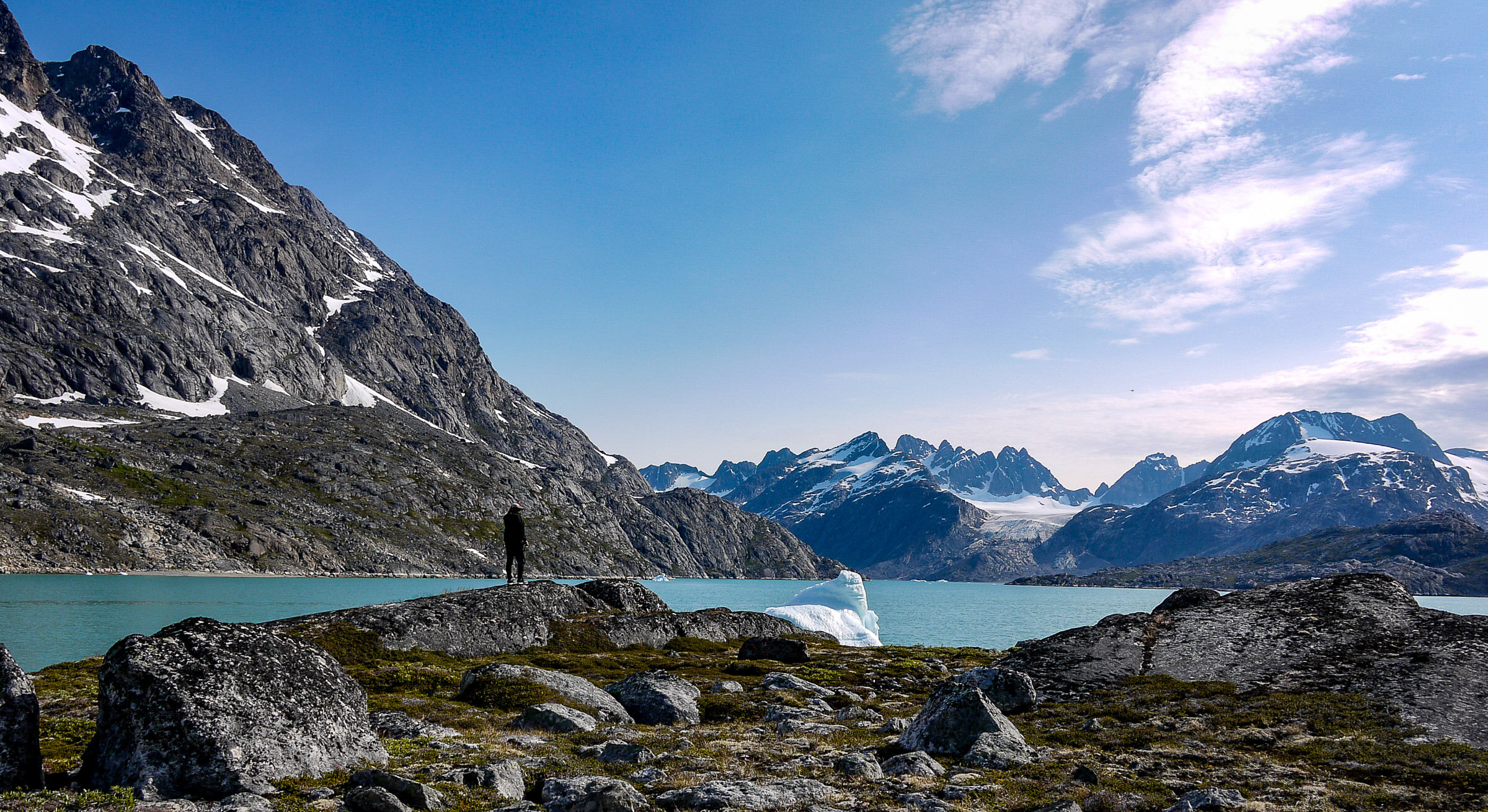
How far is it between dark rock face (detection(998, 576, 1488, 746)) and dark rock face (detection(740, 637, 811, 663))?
1761cm

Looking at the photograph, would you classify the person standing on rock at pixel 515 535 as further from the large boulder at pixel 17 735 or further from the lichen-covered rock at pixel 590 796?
the lichen-covered rock at pixel 590 796

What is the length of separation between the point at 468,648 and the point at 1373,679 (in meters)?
38.4

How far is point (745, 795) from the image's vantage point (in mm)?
14977

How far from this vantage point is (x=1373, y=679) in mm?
22703

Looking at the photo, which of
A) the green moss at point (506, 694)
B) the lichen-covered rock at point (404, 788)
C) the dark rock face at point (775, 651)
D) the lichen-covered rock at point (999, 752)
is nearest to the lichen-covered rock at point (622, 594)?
the dark rock face at point (775, 651)

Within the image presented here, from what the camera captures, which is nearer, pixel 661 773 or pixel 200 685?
pixel 200 685

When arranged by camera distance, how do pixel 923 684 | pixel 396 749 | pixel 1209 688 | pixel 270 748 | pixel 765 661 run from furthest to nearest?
pixel 765 661 < pixel 923 684 < pixel 1209 688 < pixel 396 749 < pixel 270 748

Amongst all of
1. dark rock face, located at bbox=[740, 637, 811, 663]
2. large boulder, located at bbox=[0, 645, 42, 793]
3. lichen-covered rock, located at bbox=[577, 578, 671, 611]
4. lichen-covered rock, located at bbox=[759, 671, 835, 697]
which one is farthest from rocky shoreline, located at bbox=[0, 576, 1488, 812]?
lichen-covered rock, located at bbox=[577, 578, 671, 611]

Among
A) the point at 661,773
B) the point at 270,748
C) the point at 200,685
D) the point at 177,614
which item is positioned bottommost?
the point at 177,614

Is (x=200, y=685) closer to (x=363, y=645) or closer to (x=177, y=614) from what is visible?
(x=363, y=645)

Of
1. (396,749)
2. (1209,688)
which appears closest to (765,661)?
(1209,688)

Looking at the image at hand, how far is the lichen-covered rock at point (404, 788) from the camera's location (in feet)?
45.0

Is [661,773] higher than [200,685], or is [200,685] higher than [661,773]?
[200,685]

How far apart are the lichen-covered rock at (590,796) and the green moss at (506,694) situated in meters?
10.1
